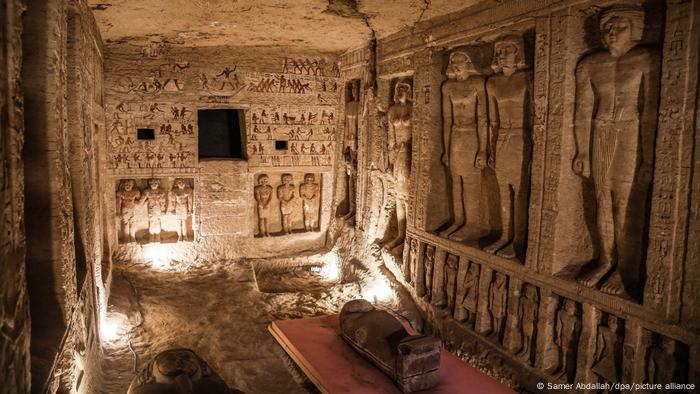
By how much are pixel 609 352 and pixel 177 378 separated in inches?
132

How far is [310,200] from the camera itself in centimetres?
911

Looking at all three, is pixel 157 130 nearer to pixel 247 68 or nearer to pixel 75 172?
pixel 247 68

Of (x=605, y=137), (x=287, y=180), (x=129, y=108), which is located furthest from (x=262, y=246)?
(x=605, y=137)

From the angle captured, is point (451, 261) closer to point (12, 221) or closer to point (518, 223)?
point (518, 223)

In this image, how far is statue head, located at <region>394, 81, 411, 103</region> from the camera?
7.02 metres

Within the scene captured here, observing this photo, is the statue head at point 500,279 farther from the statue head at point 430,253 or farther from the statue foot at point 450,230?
the statue head at point 430,253

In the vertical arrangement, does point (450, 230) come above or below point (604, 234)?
below

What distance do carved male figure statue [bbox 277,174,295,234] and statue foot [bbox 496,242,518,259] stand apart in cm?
446

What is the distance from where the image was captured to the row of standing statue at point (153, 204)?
7992mm

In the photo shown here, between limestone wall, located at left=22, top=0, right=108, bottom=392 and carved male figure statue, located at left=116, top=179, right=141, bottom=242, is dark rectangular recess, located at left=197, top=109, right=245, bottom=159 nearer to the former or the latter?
carved male figure statue, located at left=116, top=179, right=141, bottom=242

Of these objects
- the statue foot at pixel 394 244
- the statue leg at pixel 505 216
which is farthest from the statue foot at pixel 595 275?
the statue foot at pixel 394 244

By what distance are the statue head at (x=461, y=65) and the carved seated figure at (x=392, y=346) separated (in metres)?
2.68

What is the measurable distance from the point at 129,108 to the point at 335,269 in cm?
409

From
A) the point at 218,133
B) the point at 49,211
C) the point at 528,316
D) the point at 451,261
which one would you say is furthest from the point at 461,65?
the point at 218,133
